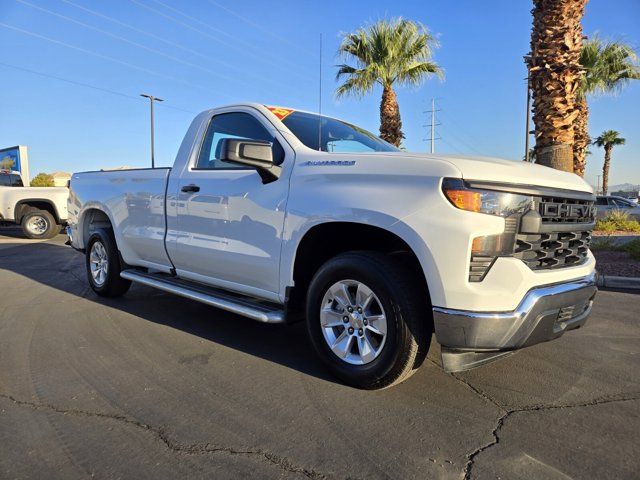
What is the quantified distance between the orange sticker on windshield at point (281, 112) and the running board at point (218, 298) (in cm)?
154

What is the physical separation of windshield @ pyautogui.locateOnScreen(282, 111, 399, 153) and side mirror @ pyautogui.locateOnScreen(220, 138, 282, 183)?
0.36 metres

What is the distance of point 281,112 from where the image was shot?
4.09m

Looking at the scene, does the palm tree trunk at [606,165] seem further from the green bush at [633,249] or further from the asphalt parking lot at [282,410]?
the asphalt parking lot at [282,410]

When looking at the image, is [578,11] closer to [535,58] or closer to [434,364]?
[535,58]

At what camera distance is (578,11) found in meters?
8.66

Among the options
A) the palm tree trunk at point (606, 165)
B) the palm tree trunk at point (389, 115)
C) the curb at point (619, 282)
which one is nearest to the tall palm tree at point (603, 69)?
the palm tree trunk at point (389, 115)

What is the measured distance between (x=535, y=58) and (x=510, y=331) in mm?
8092

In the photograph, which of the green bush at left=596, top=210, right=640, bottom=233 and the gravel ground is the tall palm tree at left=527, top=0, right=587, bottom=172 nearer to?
the gravel ground

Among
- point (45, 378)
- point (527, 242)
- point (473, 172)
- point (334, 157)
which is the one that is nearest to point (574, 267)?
point (527, 242)

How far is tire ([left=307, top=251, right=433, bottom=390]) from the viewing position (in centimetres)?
287

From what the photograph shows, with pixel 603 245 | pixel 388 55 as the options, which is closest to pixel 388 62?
pixel 388 55

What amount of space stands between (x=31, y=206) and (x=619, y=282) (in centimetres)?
1432

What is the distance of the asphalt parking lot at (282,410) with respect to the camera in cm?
232

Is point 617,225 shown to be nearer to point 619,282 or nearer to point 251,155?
point 619,282
